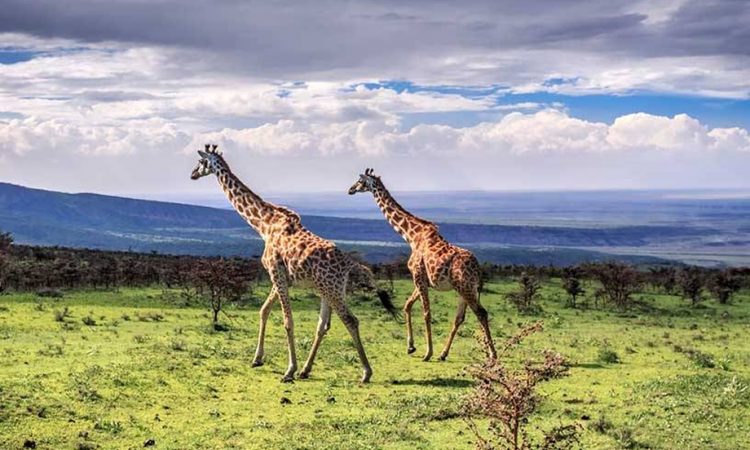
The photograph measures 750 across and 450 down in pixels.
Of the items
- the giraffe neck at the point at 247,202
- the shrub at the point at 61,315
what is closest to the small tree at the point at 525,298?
the shrub at the point at 61,315

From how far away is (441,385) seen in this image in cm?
1616

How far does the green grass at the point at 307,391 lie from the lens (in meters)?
11.8

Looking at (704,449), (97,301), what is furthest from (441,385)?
(97,301)

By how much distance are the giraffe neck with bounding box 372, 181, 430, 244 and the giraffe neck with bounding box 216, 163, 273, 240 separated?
14.1 feet

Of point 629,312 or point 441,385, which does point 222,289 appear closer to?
point 441,385

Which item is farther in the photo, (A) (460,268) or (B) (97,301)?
(B) (97,301)

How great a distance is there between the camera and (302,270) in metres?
16.8

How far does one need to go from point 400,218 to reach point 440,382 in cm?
661

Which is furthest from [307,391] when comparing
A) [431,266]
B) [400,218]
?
[400,218]

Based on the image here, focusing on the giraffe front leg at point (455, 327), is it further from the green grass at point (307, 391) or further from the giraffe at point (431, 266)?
the green grass at point (307, 391)

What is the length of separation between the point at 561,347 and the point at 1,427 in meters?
16.1

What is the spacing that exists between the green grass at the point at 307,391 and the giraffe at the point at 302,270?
2.38 feet

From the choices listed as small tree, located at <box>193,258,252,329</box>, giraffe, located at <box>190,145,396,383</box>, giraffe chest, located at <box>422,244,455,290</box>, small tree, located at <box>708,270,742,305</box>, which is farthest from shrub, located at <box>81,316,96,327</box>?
small tree, located at <box>708,270,742,305</box>

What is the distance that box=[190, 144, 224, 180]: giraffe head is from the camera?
19.8 meters
